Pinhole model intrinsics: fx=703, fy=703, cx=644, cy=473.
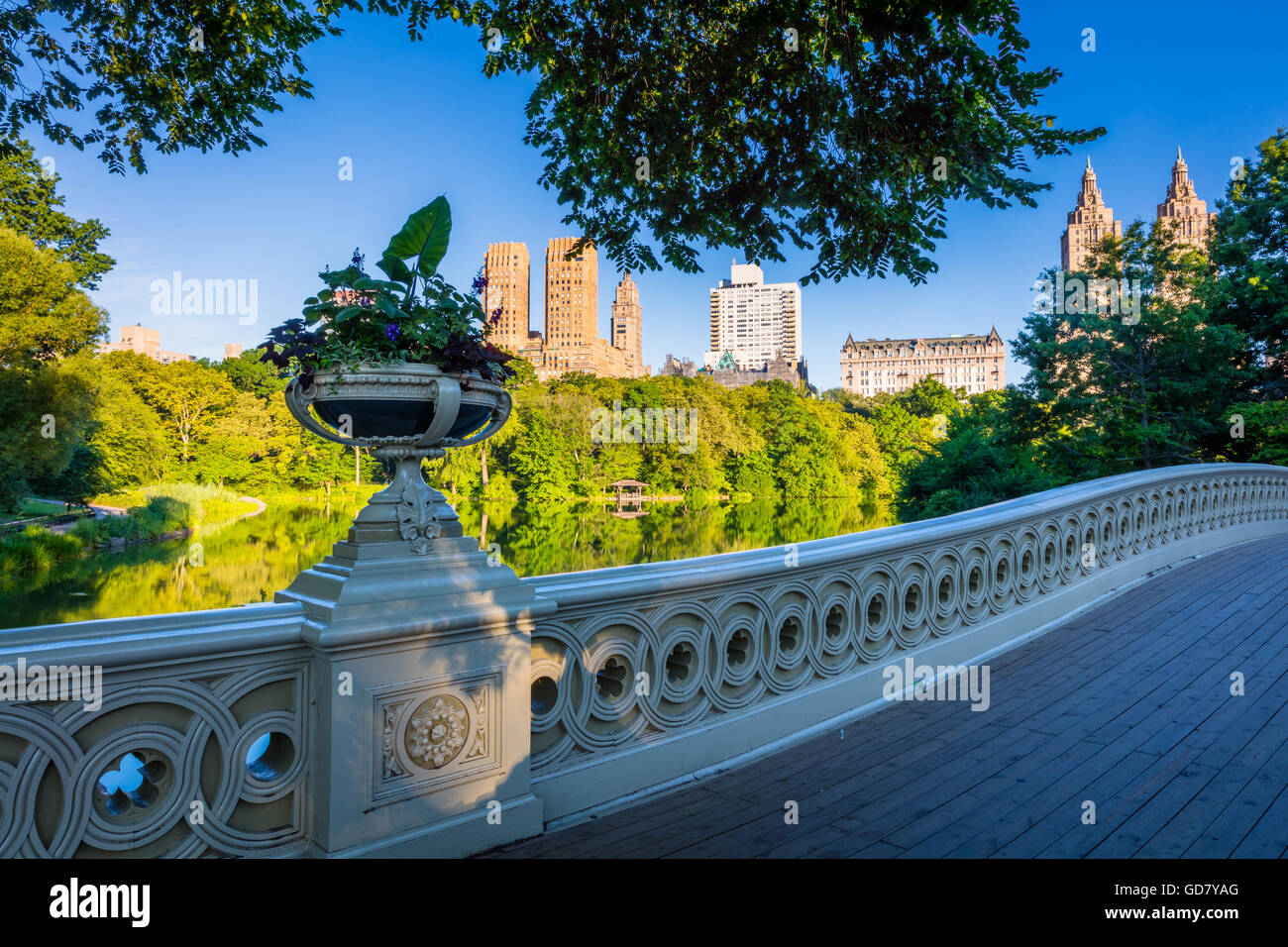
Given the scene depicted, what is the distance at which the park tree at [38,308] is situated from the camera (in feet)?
65.6

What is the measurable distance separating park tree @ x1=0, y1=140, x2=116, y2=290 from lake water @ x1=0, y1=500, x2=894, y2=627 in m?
10.7

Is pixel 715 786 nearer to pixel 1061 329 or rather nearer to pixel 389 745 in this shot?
pixel 389 745

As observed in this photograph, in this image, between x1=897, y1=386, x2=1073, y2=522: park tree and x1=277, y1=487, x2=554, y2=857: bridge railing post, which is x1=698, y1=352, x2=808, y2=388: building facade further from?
x1=277, y1=487, x2=554, y2=857: bridge railing post

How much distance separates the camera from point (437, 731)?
7.23ft

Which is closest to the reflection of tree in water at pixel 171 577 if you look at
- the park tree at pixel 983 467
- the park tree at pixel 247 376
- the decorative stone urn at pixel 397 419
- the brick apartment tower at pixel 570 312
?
the park tree at pixel 247 376

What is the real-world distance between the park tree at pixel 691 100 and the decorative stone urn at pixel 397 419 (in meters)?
3.09

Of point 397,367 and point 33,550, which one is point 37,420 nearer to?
point 33,550

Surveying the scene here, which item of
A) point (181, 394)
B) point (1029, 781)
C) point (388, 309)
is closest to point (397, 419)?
point (388, 309)

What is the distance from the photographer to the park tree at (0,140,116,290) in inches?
876

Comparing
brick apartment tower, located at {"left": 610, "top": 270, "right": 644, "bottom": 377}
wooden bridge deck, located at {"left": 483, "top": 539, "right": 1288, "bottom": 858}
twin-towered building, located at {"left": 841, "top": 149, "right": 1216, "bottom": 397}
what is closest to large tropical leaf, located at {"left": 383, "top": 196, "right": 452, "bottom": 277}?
wooden bridge deck, located at {"left": 483, "top": 539, "right": 1288, "bottom": 858}

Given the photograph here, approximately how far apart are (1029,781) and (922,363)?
153195 mm

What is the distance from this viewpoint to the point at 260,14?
5613mm

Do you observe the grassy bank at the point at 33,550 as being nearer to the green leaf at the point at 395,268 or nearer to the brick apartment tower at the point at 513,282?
the green leaf at the point at 395,268
